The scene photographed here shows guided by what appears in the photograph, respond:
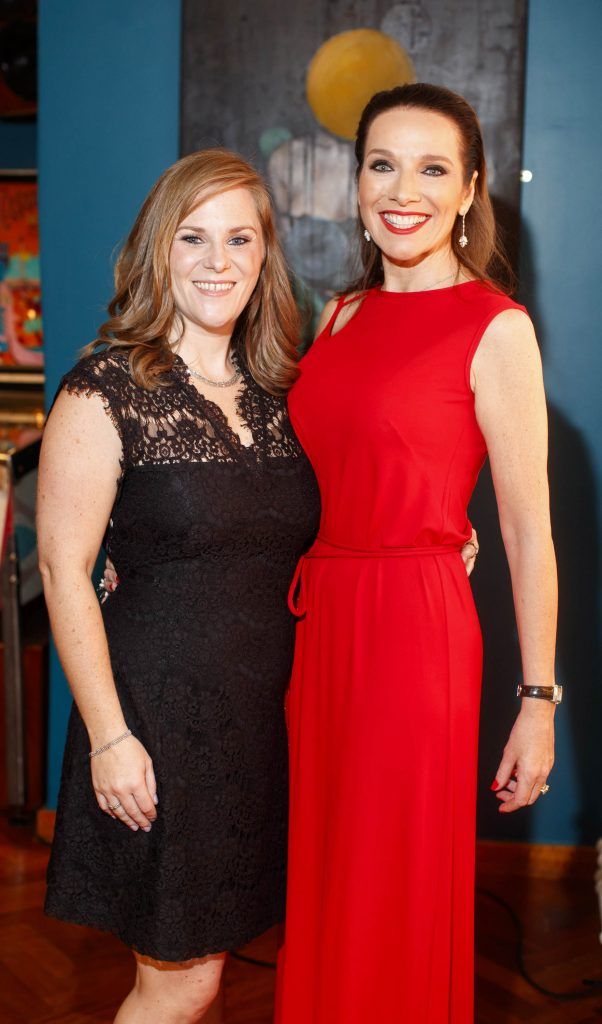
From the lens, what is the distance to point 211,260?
1758mm

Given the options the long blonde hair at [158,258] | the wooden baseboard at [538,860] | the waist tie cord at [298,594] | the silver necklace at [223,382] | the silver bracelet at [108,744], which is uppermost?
the long blonde hair at [158,258]

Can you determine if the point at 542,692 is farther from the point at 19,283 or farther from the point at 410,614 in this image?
the point at 19,283

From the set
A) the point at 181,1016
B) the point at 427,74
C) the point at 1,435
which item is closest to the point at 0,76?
the point at 1,435

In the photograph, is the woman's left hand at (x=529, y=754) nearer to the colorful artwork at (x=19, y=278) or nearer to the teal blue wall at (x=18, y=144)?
the colorful artwork at (x=19, y=278)

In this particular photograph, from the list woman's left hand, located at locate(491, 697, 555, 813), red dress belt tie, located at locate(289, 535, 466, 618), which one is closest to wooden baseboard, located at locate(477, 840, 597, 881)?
woman's left hand, located at locate(491, 697, 555, 813)

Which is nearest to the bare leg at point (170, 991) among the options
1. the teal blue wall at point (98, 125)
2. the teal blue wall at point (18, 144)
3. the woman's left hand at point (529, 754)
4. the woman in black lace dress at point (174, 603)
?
the woman in black lace dress at point (174, 603)

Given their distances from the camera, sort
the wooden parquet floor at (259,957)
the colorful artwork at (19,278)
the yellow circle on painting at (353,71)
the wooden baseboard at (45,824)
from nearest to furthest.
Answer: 1. the wooden parquet floor at (259,957)
2. the yellow circle on painting at (353,71)
3. the wooden baseboard at (45,824)
4. the colorful artwork at (19,278)

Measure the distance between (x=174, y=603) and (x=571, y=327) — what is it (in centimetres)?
173

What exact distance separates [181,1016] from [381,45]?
94.1 inches

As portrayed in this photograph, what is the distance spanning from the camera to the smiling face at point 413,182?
183cm

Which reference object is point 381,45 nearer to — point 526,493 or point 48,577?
point 526,493

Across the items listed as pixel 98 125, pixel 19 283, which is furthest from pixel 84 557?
pixel 19 283

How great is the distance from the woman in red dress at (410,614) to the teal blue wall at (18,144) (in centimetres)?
315

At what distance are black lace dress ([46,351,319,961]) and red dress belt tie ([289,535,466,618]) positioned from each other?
0.09 m
